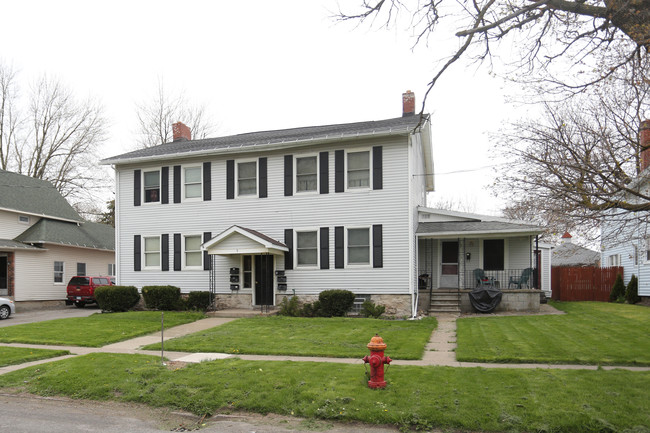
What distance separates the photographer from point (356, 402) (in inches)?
277

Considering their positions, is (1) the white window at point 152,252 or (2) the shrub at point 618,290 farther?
(2) the shrub at point 618,290

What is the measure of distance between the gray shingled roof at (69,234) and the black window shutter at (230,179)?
491 inches

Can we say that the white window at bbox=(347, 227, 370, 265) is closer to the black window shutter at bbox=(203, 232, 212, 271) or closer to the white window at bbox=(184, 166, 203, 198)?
the black window shutter at bbox=(203, 232, 212, 271)

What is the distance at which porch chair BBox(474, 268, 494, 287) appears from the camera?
18.9 meters

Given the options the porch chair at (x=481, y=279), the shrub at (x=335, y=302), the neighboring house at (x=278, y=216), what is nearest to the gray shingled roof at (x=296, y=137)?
the neighboring house at (x=278, y=216)

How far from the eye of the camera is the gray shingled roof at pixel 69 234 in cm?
2619

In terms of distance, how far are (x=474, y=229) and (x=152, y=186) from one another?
13.2m

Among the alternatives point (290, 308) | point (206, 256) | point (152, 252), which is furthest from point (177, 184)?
point (290, 308)

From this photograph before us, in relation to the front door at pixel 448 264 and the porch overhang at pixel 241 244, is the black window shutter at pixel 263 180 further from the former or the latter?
the front door at pixel 448 264

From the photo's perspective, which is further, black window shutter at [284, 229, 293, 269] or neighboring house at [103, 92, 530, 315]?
black window shutter at [284, 229, 293, 269]

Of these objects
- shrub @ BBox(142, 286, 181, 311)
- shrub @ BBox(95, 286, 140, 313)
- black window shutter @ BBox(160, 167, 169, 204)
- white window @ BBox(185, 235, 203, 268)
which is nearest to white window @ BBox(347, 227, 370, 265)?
white window @ BBox(185, 235, 203, 268)

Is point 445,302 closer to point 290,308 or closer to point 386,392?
point 290,308

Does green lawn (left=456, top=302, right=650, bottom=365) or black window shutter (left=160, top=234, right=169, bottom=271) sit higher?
black window shutter (left=160, top=234, right=169, bottom=271)

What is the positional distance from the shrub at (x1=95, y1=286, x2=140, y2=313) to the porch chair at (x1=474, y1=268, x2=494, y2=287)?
44.4ft
